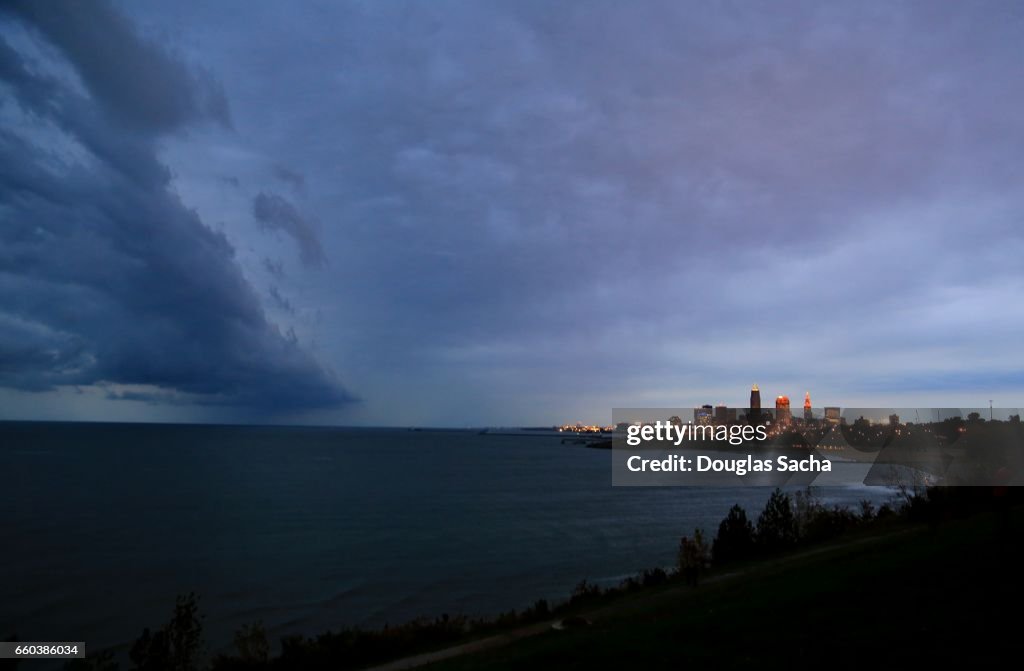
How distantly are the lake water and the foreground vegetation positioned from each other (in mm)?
6294

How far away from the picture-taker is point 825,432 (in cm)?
15838

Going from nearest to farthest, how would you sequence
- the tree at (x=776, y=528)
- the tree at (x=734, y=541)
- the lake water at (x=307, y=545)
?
the lake water at (x=307, y=545)
the tree at (x=734, y=541)
the tree at (x=776, y=528)

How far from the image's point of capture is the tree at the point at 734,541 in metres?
31.6

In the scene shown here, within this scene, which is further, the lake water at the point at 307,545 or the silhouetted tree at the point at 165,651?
the lake water at the point at 307,545

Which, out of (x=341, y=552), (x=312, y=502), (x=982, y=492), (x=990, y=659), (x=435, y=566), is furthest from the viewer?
(x=312, y=502)

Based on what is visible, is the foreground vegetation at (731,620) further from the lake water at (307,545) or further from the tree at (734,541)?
the lake water at (307,545)

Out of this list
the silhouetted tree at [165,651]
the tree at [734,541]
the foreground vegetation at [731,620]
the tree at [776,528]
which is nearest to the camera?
the foreground vegetation at [731,620]

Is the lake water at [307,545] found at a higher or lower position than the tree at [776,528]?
lower

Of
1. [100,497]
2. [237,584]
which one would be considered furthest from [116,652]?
[100,497]

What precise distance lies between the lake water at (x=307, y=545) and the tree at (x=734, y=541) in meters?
4.95

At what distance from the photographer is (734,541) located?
32062mm

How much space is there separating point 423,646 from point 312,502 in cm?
4659

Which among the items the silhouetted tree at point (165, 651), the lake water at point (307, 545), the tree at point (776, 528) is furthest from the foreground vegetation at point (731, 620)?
the lake water at point (307, 545)

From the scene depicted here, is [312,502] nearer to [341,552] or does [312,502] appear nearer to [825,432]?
[341,552]
